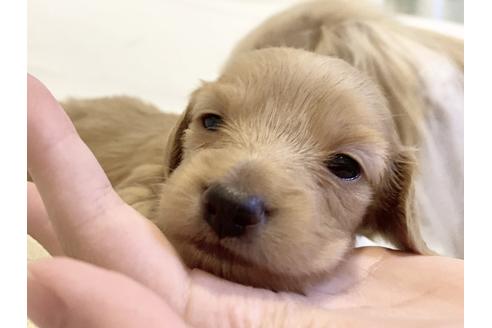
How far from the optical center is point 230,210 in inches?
34.2

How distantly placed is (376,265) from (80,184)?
67cm

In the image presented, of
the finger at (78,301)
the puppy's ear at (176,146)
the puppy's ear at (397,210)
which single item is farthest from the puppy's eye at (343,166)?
the finger at (78,301)

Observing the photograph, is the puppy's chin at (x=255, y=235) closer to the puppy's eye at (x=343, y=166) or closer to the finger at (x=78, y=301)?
the puppy's eye at (x=343, y=166)

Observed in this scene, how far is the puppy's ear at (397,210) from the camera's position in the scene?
1.27 metres

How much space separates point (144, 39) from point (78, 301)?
6.38ft

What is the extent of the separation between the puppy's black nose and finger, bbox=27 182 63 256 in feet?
0.75

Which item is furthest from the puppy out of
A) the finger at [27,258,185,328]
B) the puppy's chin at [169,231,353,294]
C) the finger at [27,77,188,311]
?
the finger at [27,258,185,328]

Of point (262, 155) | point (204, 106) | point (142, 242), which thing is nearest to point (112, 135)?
point (204, 106)

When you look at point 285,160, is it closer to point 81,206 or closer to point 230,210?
point 230,210

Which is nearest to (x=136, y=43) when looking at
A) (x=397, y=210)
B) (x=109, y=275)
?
(x=397, y=210)

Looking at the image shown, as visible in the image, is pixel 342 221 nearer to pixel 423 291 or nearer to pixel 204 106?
pixel 423 291

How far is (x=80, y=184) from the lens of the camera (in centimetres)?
79

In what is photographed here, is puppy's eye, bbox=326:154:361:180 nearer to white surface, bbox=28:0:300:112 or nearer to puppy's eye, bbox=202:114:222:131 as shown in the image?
puppy's eye, bbox=202:114:222:131

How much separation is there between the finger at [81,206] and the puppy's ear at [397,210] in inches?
23.5
